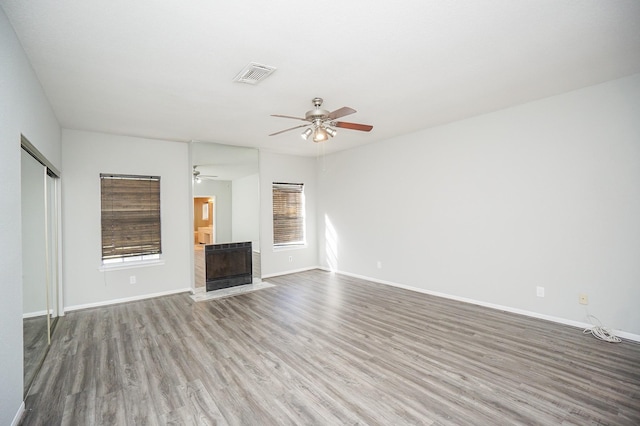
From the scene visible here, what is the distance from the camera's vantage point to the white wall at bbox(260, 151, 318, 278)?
6.57 m

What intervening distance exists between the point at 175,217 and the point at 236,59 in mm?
3723

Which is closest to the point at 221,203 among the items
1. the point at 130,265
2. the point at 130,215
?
the point at 130,215

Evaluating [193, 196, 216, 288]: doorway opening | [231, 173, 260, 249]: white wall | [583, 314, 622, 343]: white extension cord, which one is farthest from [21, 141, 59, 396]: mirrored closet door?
[583, 314, 622, 343]: white extension cord

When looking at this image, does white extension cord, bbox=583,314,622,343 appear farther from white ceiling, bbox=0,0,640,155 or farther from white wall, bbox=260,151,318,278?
white wall, bbox=260,151,318,278

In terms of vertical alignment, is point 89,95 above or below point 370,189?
above

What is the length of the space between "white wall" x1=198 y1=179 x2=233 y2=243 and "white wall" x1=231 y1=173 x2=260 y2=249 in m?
0.09

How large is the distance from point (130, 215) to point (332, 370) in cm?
430

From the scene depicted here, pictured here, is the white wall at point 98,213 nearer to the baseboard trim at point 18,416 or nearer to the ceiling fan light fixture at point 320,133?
the baseboard trim at point 18,416

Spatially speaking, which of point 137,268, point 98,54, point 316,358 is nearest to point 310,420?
point 316,358

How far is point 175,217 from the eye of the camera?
17.9 feet

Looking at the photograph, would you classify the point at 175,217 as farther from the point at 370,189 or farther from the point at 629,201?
the point at 629,201

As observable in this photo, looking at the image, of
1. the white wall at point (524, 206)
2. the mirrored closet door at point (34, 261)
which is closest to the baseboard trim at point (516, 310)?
the white wall at point (524, 206)

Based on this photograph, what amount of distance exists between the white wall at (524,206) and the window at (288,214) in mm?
1886

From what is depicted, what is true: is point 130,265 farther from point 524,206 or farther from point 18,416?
point 524,206
